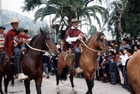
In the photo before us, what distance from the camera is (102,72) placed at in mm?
8609

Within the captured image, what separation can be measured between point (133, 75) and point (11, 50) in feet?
12.2

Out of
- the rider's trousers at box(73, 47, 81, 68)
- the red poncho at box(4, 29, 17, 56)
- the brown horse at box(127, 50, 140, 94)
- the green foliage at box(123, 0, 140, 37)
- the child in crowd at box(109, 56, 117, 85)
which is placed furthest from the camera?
the green foliage at box(123, 0, 140, 37)

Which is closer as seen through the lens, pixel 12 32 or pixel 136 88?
pixel 136 88

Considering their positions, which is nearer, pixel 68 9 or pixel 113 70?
pixel 113 70

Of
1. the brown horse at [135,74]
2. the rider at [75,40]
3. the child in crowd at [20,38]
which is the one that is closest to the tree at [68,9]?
the rider at [75,40]

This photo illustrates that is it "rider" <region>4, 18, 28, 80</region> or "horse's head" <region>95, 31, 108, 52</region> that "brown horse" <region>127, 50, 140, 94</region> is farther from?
"rider" <region>4, 18, 28, 80</region>

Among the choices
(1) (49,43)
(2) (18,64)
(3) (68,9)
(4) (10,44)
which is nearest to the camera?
(1) (49,43)

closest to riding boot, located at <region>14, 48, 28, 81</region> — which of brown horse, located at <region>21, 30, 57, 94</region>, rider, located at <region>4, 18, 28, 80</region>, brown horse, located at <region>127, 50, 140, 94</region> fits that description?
rider, located at <region>4, 18, 28, 80</region>

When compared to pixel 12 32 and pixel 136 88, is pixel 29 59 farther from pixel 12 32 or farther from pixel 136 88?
pixel 136 88

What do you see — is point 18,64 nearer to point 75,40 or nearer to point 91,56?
point 75,40

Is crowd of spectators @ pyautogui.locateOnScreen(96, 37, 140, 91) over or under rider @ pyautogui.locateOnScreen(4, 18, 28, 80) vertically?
under

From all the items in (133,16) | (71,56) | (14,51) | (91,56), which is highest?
(133,16)

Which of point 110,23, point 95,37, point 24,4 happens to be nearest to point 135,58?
point 95,37

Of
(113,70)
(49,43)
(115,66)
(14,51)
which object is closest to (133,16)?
(115,66)
